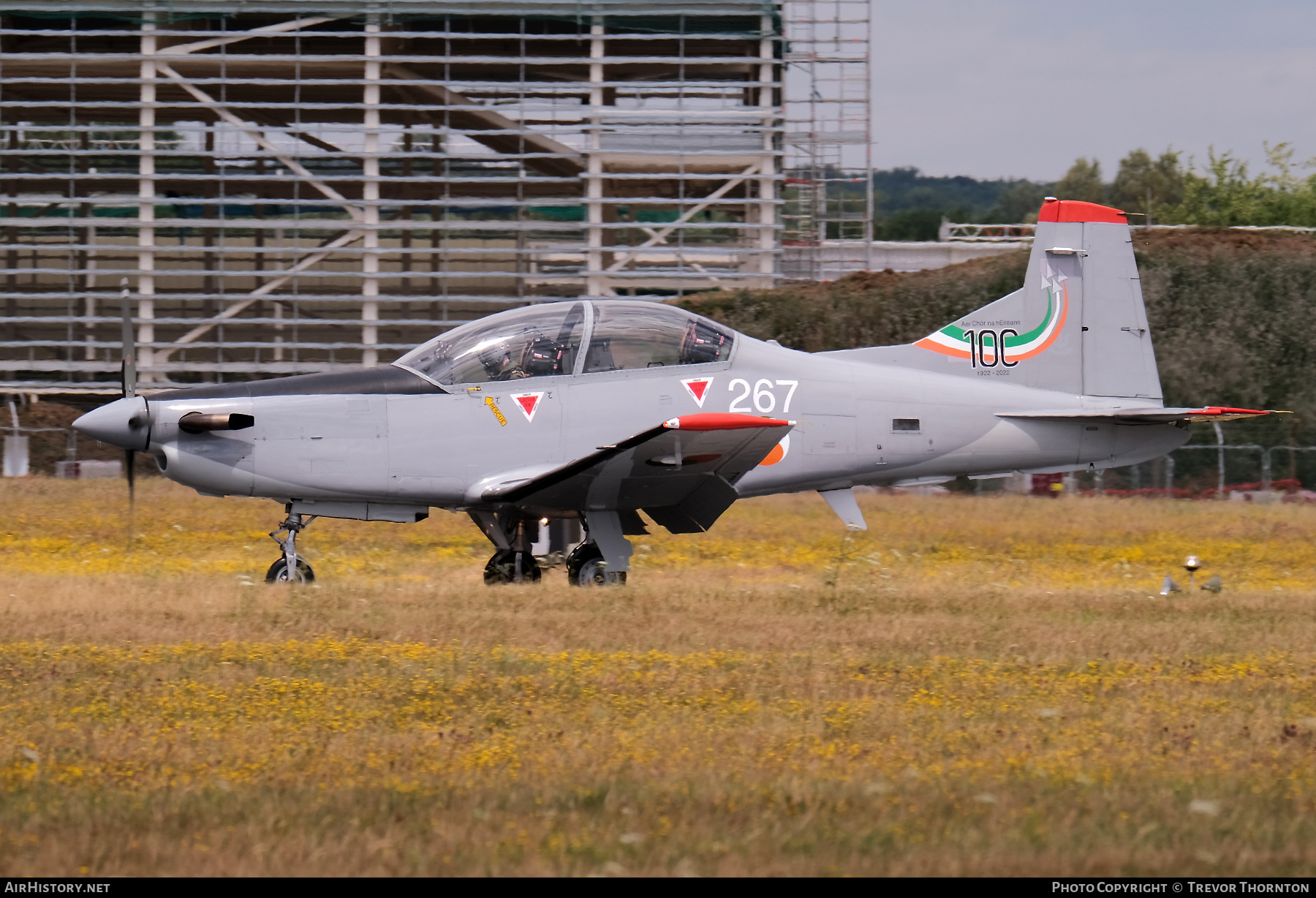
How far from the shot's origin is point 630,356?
36.3ft

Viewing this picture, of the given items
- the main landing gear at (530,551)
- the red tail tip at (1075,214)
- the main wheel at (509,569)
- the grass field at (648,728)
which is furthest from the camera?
the red tail tip at (1075,214)

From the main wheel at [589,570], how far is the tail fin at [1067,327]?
3.17 metres

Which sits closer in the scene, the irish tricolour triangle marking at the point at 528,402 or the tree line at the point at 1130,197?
the irish tricolour triangle marking at the point at 528,402

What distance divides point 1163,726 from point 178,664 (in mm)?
5082

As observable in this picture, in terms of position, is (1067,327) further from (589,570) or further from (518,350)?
(518,350)

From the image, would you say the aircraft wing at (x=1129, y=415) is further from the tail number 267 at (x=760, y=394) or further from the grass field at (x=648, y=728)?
the tail number 267 at (x=760, y=394)

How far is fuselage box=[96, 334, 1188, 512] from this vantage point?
10.6m

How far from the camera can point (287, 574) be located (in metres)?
10.9

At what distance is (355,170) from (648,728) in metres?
25.4

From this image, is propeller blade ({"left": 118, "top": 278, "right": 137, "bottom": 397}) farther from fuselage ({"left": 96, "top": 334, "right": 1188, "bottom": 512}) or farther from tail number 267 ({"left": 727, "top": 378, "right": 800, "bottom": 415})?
tail number 267 ({"left": 727, "top": 378, "right": 800, "bottom": 415})

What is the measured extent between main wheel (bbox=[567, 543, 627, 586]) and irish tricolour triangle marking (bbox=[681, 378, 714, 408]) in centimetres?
151

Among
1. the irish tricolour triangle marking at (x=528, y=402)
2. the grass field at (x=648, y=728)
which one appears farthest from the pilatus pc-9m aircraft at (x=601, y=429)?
the grass field at (x=648, y=728)

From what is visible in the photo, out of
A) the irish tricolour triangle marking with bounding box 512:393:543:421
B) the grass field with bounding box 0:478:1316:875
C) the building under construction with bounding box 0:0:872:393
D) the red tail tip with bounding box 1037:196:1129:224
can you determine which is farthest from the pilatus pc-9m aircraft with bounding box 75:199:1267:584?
the building under construction with bounding box 0:0:872:393

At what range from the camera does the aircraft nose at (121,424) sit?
1023 centimetres
